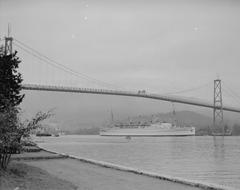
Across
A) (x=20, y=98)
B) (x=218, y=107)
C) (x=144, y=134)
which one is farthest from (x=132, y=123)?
(x=20, y=98)

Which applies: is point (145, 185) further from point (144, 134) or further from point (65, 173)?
point (144, 134)

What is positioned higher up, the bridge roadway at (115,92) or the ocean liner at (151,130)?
the bridge roadway at (115,92)

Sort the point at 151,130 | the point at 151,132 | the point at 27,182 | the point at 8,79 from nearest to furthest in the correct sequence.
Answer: the point at 27,182 < the point at 8,79 < the point at 151,132 < the point at 151,130

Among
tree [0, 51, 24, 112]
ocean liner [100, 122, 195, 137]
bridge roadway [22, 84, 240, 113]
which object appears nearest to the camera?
tree [0, 51, 24, 112]

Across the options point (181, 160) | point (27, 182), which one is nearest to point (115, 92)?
point (181, 160)

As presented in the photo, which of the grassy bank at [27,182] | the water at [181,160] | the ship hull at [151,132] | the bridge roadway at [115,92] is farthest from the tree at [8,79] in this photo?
the ship hull at [151,132]

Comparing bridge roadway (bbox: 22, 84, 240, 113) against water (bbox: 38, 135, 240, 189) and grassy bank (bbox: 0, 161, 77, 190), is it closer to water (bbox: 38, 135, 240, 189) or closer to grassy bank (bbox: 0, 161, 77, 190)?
water (bbox: 38, 135, 240, 189)

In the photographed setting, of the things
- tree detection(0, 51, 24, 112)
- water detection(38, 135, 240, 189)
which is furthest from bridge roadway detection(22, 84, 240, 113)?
tree detection(0, 51, 24, 112)

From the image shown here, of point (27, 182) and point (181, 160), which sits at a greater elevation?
point (27, 182)

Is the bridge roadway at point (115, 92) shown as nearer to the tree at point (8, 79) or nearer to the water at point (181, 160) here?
the water at point (181, 160)

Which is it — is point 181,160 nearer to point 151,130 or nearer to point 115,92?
point 115,92
